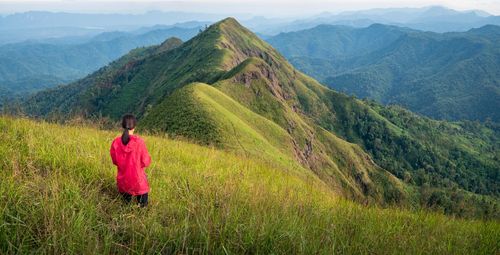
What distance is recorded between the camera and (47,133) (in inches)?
362

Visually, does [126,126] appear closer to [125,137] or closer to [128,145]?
[125,137]

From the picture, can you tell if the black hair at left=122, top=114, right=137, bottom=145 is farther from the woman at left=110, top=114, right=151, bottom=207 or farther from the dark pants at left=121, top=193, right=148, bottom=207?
the dark pants at left=121, top=193, right=148, bottom=207

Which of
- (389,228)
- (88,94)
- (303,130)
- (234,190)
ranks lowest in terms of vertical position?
(88,94)

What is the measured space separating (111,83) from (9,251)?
20290 centimetres

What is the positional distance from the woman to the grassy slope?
25cm

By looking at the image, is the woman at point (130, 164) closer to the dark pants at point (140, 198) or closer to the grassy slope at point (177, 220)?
the dark pants at point (140, 198)

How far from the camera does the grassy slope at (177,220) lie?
4.38 meters

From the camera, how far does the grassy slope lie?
4.38 meters

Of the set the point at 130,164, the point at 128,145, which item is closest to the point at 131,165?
the point at 130,164

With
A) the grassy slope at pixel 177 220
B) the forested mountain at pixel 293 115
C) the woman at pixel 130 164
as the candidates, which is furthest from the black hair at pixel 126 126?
the forested mountain at pixel 293 115

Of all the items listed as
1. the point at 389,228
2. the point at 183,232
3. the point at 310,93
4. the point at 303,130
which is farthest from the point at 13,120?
the point at 310,93

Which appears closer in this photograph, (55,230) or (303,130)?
(55,230)

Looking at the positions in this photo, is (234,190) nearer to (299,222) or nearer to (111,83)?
(299,222)

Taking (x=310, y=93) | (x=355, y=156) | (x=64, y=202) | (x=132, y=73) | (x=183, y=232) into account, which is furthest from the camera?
(x=132, y=73)
